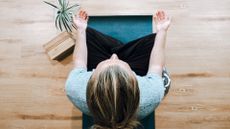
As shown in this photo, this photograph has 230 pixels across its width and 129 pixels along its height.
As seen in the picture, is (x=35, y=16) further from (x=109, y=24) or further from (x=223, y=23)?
(x=223, y=23)

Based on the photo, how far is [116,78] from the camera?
1169 mm

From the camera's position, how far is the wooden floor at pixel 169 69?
2082 mm

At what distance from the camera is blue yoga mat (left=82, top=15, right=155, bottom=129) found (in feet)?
6.05

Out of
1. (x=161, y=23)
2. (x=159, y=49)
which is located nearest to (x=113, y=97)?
(x=159, y=49)

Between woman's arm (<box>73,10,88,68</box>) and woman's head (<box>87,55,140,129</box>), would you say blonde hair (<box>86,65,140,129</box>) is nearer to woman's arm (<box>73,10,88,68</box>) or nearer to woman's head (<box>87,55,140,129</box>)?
woman's head (<box>87,55,140,129</box>)

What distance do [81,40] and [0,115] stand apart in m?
0.96

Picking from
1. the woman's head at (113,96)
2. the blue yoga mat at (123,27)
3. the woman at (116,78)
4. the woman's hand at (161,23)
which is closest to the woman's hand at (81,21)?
the woman at (116,78)

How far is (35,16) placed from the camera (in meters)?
2.18

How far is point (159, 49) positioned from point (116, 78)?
455 millimetres

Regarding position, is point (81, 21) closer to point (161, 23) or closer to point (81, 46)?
point (81, 46)

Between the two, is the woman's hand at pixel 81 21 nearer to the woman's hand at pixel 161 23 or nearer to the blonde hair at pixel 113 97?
the woman's hand at pixel 161 23

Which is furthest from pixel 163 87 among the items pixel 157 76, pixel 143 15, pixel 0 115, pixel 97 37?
pixel 0 115

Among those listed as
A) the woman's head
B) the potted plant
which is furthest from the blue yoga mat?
the woman's head

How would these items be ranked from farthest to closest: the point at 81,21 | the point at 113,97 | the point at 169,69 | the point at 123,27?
the point at 169,69, the point at 123,27, the point at 81,21, the point at 113,97
